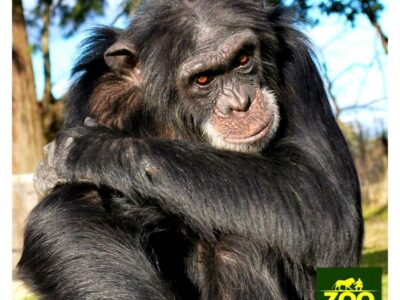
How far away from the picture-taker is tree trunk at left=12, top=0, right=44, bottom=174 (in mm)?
4609

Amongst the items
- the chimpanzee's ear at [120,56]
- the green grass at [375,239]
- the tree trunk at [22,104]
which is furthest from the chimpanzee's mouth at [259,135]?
the green grass at [375,239]

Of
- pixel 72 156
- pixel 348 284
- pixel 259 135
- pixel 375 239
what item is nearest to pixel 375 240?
pixel 375 239

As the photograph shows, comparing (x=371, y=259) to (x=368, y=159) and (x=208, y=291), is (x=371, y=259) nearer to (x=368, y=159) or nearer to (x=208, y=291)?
(x=368, y=159)

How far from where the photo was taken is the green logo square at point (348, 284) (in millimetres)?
3625

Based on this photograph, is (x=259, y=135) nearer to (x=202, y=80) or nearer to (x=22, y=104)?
(x=202, y=80)

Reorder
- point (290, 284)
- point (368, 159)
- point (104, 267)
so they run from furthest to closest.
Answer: point (368, 159), point (290, 284), point (104, 267)

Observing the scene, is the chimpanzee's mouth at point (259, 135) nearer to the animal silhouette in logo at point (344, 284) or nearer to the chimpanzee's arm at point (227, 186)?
the chimpanzee's arm at point (227, 186)

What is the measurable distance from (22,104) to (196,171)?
1.86m

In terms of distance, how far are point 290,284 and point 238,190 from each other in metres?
0.62

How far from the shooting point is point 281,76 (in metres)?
3.90

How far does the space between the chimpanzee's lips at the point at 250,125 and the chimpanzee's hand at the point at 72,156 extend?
23.4 inches

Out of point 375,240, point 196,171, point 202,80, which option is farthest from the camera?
point 375,240

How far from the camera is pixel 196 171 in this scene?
3330 mm

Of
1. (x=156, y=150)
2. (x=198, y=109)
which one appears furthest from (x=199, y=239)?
(x=198, y=109)
